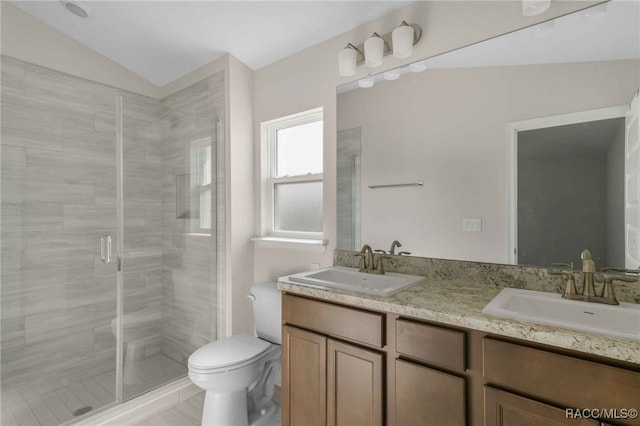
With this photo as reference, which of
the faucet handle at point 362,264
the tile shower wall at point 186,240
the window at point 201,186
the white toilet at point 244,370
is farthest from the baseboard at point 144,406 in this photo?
the faucet handle at point 362,264

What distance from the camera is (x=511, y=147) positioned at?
1444mm

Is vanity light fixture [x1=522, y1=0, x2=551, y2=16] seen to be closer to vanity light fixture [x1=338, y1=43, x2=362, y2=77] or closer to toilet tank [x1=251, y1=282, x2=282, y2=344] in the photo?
vanity light fixture [x1=338, y1=43, x2=362, y2=77]

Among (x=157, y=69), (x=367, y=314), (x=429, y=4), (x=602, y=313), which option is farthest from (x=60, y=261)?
(x=602, y=313)

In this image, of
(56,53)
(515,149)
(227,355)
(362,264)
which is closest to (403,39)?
(515,149)

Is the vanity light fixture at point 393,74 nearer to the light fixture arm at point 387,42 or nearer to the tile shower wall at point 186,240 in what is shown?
the light fixture arm at point 387,42

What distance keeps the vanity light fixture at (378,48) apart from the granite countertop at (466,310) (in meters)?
1.23

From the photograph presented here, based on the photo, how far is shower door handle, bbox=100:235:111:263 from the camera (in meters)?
2.24

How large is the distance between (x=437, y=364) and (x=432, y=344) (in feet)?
0.23

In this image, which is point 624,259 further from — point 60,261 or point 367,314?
point 60,261

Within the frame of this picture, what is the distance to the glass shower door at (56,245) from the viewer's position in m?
2.02

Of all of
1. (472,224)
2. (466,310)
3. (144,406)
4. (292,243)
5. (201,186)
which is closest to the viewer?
(466,310)

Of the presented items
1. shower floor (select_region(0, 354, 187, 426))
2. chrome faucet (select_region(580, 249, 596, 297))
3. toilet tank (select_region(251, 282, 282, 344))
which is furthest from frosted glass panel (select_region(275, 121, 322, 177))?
shower floor (select_region(0, 354, 187, 426))

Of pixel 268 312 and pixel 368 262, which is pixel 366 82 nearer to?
pixel 368 262

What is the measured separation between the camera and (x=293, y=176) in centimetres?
238
